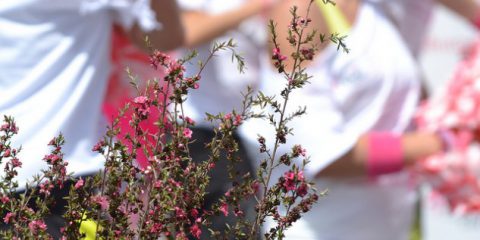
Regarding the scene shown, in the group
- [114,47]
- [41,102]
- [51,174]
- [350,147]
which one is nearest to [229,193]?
[51,174]

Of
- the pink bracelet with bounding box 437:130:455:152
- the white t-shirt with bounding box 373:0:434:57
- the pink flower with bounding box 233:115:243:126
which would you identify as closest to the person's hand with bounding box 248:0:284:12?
the white t-shirt with bounding box 373:0:434:57

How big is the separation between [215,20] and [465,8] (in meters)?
0.72

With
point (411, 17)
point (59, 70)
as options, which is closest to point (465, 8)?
point (411, 17)

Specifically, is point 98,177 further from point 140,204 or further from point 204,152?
point 204,152

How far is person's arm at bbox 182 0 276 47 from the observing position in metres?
3.25

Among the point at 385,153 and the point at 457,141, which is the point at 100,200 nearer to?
the point at 385,153

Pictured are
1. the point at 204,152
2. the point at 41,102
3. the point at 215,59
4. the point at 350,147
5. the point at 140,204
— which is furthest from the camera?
the point at 215,59

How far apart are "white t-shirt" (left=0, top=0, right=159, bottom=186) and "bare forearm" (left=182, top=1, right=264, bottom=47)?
52cm

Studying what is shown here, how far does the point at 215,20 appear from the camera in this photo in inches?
131

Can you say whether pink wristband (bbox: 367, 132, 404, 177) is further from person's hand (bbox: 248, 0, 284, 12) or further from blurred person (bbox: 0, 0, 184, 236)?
blurred person (bbox: 0, 0, 184, 236)

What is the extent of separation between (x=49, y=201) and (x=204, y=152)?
1.20m

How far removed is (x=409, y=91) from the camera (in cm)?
336

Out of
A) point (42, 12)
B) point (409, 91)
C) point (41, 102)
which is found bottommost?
point (41, 102)

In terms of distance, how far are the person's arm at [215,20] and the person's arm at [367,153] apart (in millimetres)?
455
